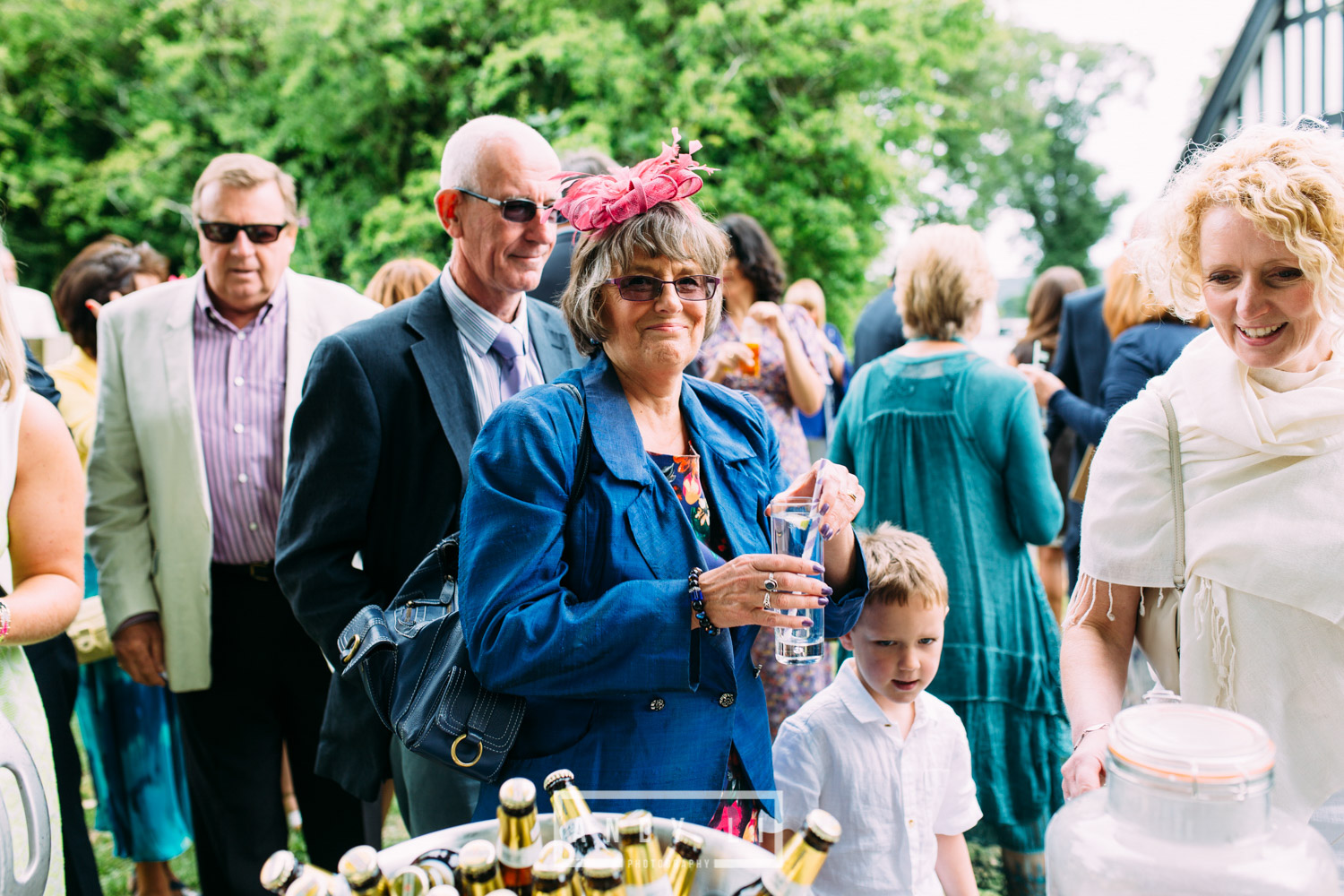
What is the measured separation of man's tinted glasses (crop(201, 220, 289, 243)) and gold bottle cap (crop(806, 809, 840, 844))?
242cm

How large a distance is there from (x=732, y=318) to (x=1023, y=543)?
4.71 ft

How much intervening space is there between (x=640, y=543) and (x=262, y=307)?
177cm

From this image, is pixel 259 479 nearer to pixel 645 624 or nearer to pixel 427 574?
pixel 427 574

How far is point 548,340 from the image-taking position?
7.78ft

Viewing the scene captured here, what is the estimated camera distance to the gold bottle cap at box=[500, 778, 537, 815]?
92cm

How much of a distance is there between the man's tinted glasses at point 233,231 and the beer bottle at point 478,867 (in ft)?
7.49

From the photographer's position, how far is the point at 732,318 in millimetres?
3797

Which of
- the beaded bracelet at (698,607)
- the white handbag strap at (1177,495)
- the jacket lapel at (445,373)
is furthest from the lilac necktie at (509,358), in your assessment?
the white handbag strap at (1177,495)

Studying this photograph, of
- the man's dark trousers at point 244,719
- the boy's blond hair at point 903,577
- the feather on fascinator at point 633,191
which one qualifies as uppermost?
the feather on fascinator at point 633,191

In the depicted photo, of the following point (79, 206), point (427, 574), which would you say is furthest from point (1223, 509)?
point (79, 206)

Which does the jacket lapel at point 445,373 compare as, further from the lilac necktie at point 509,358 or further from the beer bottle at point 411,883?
the beer bottle at point 411,883

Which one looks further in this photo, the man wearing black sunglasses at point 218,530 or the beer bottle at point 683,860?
the man wearing black sunglasses at point 218,530

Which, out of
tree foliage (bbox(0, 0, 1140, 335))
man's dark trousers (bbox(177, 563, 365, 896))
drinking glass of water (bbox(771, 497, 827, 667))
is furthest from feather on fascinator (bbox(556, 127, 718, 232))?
tree foliage (bbox(0, 0, 1140, 335))

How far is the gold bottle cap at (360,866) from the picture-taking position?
85 centimetres
